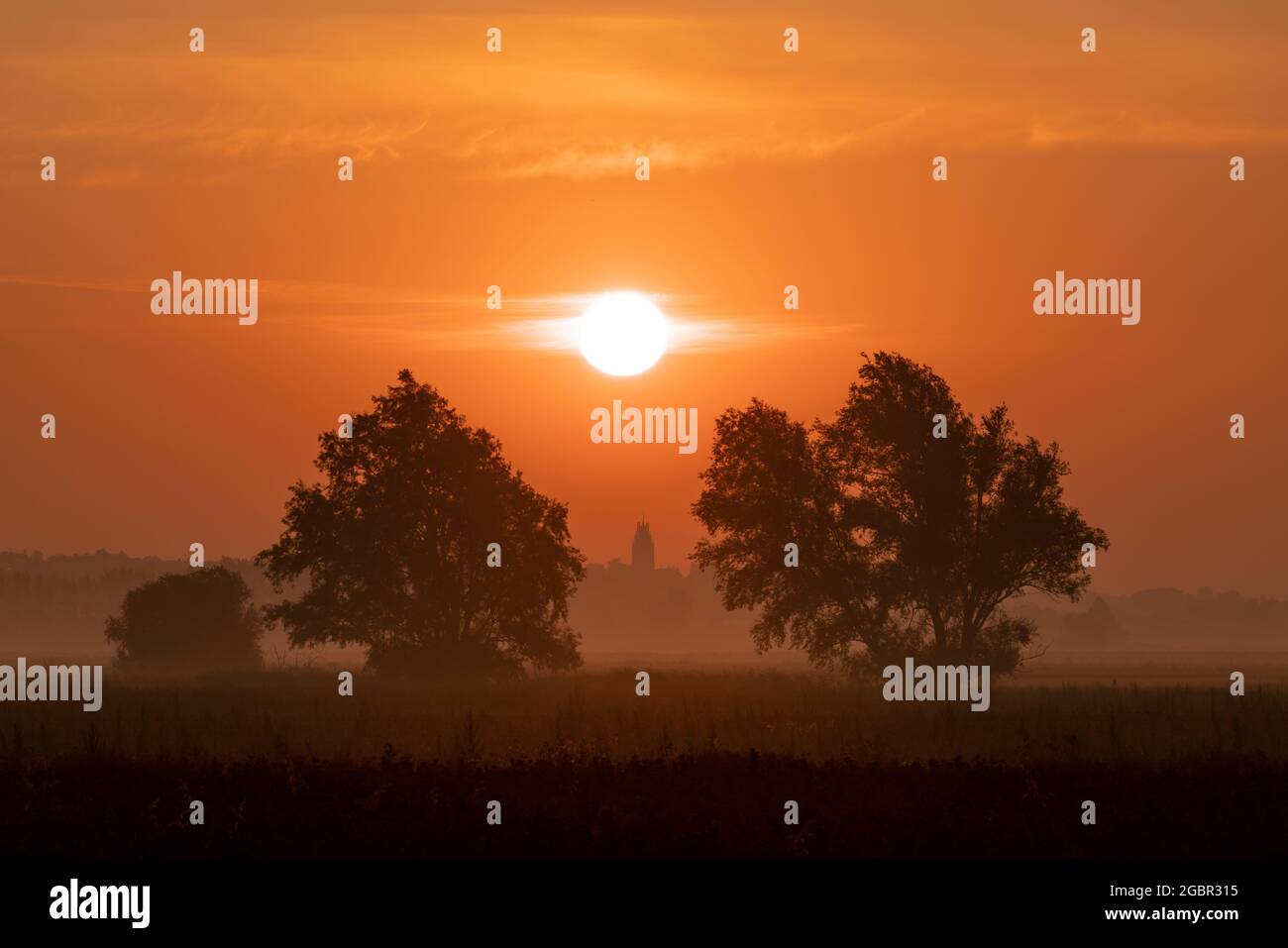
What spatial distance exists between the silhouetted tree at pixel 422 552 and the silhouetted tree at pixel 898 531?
735cm

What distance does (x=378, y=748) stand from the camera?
27.7 m

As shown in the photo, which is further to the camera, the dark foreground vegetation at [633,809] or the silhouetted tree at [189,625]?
the silhouetted tree at [189,625]

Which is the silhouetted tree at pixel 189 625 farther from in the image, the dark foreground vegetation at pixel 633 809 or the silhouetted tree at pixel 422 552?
the dark foreground vegetation at pixel 633 809

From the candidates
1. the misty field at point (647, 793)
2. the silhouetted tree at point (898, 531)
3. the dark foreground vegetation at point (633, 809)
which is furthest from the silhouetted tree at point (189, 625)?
the dark foreground vegetation at point (633, 809)

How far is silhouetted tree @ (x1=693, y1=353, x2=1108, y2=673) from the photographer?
5056cm

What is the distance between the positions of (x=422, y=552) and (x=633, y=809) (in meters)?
37.0

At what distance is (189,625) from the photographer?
68.6 metres

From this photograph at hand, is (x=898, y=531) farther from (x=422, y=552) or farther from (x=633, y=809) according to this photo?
(x=633, y=809)

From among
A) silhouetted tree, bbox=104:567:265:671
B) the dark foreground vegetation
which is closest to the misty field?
the dark foreground vegetation

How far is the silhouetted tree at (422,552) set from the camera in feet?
179

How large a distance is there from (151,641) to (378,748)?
147ft

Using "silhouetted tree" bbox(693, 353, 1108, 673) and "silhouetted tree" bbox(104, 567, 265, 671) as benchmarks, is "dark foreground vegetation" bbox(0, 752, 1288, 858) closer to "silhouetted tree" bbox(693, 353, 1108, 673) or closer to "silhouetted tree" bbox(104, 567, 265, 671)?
"silhouetted tree" bbox(693, 353, 1108, 673)
